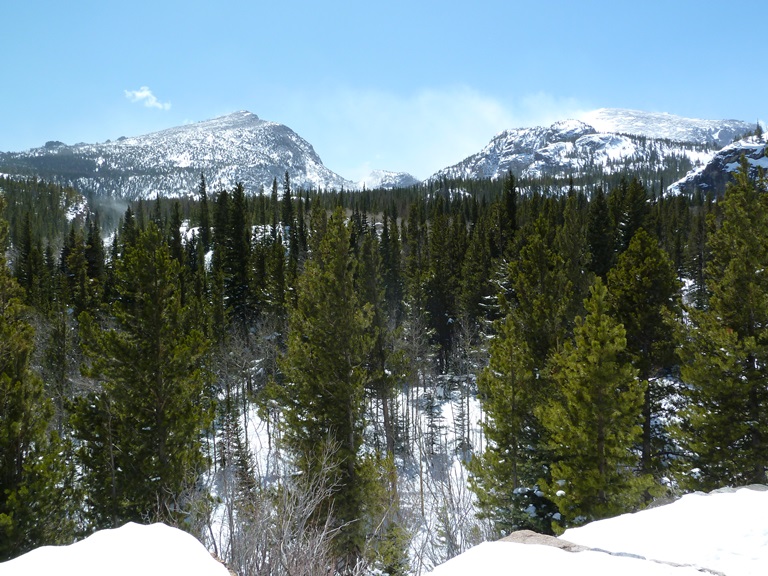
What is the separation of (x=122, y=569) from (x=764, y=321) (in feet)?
59.8

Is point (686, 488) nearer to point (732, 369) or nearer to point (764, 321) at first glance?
point (732, 369)

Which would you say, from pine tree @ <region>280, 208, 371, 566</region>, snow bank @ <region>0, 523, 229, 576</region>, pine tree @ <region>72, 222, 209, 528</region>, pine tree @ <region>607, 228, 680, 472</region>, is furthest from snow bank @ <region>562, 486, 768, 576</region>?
pine tree @ <region>72, 222, 209, 528</region>

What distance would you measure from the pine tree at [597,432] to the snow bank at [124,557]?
11.6 m

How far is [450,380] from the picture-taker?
4481 cm

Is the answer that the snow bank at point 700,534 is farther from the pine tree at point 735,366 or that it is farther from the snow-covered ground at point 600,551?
the pine tree at point 735,366

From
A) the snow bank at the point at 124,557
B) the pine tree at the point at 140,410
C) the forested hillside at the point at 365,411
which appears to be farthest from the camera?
the pine tree at the point at 140,410

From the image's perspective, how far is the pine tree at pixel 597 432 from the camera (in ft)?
41.0

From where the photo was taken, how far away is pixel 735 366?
47.0ft

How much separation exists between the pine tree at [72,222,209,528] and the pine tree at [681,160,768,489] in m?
16.3

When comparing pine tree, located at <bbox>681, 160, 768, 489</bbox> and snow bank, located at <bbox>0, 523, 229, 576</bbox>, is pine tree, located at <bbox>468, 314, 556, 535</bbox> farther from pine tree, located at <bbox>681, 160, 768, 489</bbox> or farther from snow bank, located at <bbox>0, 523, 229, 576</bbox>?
snow bank, located at <bbox>0, 523, 229, 576</bbox>

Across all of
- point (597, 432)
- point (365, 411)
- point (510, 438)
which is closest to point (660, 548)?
point (597, 432)

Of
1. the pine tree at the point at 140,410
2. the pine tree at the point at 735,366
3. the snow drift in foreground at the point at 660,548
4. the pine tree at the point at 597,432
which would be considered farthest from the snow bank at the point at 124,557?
the pine tree at the point at 735,366

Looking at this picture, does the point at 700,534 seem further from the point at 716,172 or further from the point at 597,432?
the point at 716,172

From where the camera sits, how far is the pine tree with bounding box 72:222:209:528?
14.0 meters
